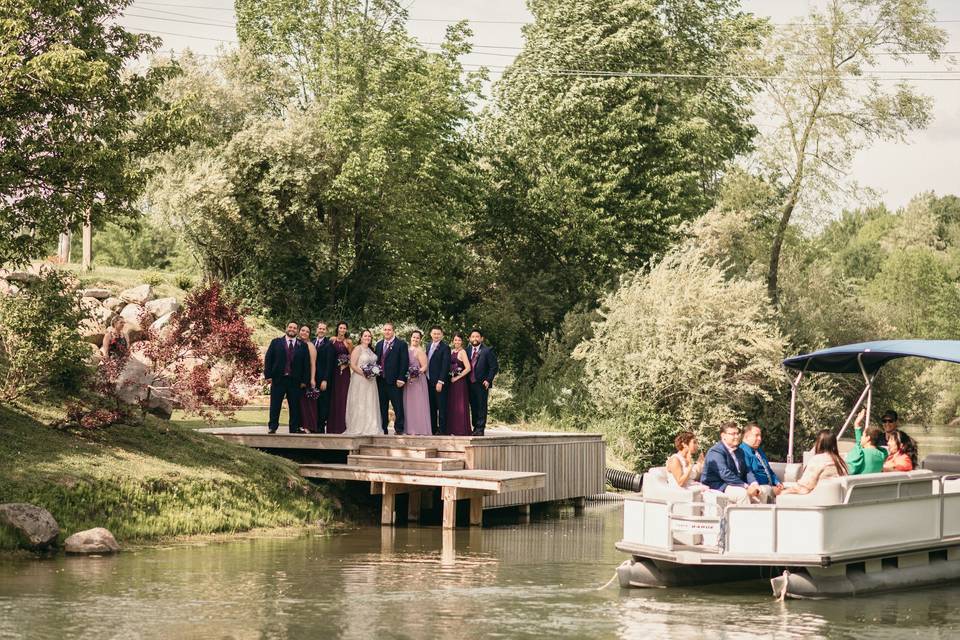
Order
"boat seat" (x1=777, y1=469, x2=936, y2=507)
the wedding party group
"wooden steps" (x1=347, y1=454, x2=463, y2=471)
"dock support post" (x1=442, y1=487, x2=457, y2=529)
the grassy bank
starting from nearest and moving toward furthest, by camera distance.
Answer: "boat seat" (x1=777, y1=469, x2=936, y2=507) → the grassy bank → "dock support post" (x1=442, y1=487, x2=457, y2=529) → "wooden steps" (x1=347, y1=454, x2=463, y2=471) → the wedding party group

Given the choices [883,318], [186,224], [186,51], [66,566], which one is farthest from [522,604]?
[883,318]

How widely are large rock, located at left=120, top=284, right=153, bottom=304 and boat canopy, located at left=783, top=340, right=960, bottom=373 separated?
69.3 feet

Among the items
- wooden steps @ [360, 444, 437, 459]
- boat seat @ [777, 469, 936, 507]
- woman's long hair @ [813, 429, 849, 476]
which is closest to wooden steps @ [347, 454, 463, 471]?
wooden steps @ [360, 444, 437, 459]

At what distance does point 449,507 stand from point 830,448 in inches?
303

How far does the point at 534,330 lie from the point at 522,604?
30.2m

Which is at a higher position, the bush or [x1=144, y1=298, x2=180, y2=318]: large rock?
[x1=144, y1=298, x2=180, y2=318]: large rock

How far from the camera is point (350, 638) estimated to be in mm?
12742

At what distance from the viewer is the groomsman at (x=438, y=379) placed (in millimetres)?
24062

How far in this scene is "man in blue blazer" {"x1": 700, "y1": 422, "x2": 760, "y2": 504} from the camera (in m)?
16.0

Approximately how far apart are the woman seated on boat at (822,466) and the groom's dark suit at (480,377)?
8.76 m

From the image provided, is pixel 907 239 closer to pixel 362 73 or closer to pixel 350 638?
pixel 362 73

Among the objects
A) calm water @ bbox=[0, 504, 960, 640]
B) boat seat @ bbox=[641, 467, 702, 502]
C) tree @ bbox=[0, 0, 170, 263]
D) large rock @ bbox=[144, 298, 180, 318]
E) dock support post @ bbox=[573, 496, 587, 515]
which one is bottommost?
calm water @ bbox=[0, 504, 960, 640]

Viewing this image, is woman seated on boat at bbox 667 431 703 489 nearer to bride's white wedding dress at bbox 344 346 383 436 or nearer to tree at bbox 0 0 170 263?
bride's white wedding dress at bbox 344 346 383 436

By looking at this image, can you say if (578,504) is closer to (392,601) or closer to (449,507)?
(449,507)
